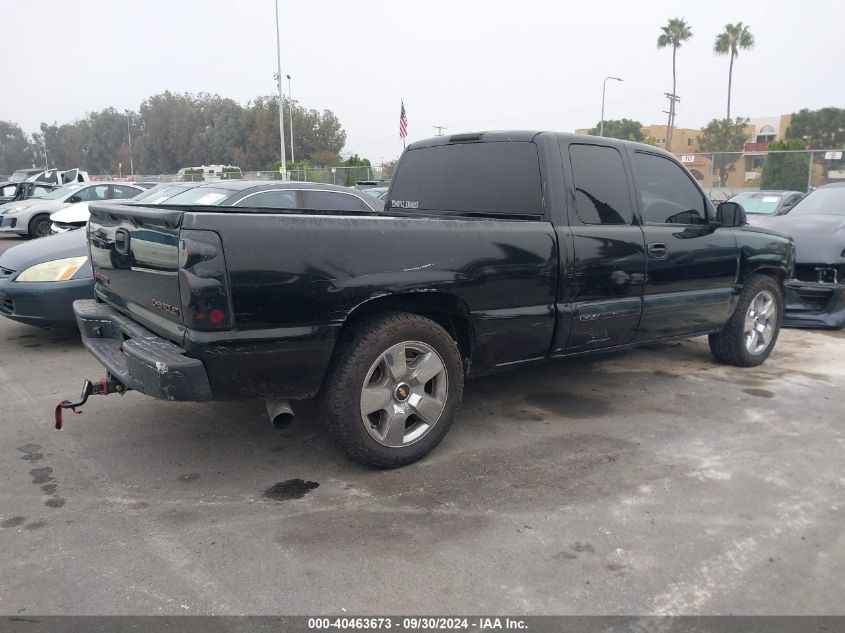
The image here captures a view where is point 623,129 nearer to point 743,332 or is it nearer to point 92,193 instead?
point 92,193

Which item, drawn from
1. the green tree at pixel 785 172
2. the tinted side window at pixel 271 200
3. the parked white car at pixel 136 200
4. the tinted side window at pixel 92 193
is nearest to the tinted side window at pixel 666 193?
the tinted side window at pixel 271 200

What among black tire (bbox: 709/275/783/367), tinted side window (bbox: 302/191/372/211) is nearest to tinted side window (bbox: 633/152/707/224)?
black tire (bbox: 709/275/783/367)

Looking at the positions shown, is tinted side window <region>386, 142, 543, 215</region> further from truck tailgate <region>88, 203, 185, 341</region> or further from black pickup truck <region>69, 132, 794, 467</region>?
truck tailgate <region>88, 203, 185, 341</region>

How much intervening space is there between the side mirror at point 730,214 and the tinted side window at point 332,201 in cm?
395

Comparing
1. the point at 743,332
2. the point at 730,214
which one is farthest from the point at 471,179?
the point at 743,332

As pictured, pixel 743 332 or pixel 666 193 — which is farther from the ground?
pixel 666 193

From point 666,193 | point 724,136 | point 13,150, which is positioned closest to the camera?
point 666,193

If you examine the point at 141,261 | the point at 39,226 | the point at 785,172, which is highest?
the point at 785,172

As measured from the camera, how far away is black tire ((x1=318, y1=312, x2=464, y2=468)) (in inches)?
135

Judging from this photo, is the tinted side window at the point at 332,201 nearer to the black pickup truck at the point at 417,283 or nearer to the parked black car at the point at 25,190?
the black pickup truck at the point at 417,283

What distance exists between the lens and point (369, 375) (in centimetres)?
351

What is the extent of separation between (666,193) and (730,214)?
0.62 metres

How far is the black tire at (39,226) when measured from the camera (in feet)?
51.5

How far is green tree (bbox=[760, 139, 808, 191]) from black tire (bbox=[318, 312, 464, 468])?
1970cm
